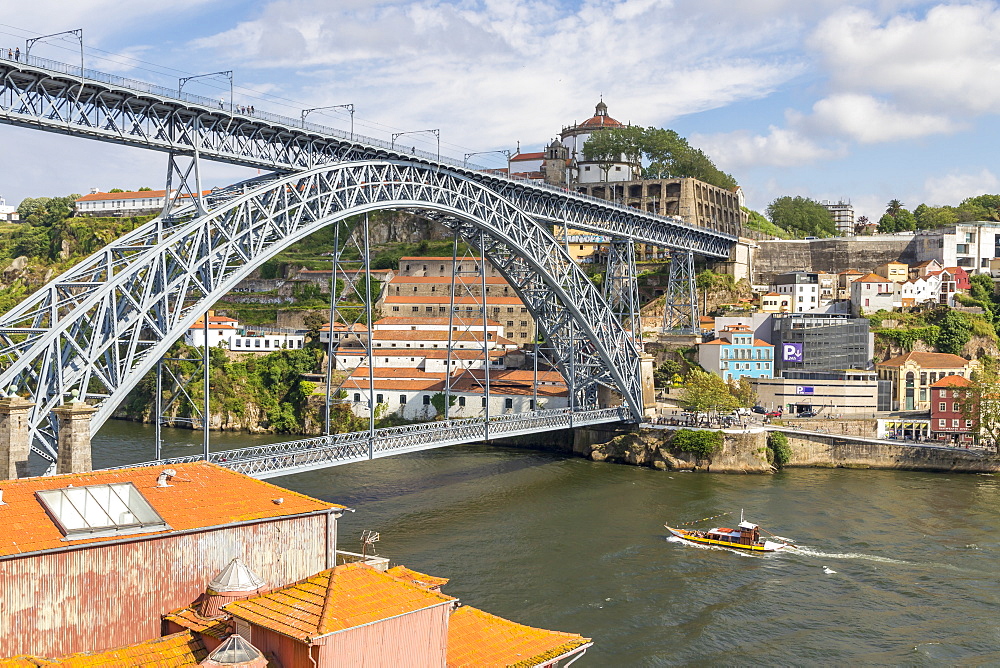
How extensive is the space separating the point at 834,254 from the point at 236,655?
259 ft

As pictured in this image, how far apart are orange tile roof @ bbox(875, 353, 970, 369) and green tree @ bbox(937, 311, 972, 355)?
16.4 ft

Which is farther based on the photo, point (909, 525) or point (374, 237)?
→ point (374, 237)

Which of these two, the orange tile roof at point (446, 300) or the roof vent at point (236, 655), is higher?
the orange tile roof at point (446, 300)

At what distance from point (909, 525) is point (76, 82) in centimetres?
3223

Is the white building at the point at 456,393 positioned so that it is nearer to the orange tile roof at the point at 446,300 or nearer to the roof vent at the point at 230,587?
the orange tile roof at the point at 446,300

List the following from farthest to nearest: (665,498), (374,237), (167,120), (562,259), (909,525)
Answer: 1. (374,237)
2. (562,259)
3. (665,498)
4. (909,525)
5. (167,120)

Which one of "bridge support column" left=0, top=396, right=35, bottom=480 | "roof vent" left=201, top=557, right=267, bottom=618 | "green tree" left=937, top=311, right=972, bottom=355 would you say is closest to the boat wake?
"roof vent" left=201, top=557, right=267, bottom=618

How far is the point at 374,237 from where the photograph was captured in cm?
9706

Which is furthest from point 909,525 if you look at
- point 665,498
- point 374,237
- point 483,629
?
point 374,237

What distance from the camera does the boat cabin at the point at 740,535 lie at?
108 feet

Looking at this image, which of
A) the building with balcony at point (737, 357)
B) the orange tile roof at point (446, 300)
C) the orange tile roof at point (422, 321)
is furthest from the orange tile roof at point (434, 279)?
the building with balcony at point (737, 357)

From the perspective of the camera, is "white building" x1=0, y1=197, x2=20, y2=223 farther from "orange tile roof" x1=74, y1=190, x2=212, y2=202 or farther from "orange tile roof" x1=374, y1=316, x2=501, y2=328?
"orange tile roof" x1=374, y1=316, x2=501, y2=328

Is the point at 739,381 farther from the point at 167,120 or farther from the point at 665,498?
the point at 167,120

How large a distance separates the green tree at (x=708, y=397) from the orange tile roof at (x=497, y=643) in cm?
3653
